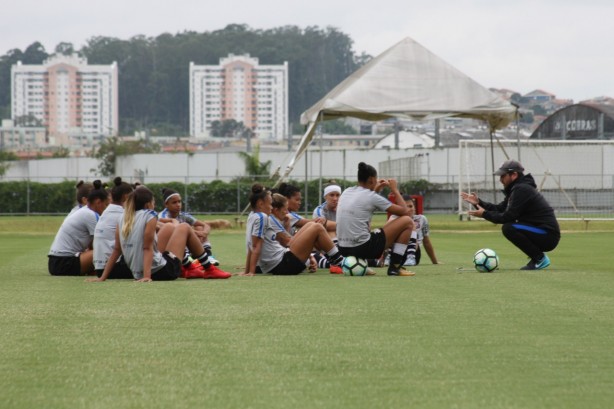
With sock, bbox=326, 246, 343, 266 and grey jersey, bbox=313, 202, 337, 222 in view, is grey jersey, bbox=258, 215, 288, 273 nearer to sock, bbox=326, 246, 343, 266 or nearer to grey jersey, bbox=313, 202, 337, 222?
sock, bbox=326, 246, 343, 266

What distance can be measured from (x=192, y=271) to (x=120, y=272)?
3.25 feet

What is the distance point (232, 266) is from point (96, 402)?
11.8m

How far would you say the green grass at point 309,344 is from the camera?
21.4 feet

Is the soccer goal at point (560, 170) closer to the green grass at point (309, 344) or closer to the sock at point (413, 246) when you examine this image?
the sock at point (413, 246)

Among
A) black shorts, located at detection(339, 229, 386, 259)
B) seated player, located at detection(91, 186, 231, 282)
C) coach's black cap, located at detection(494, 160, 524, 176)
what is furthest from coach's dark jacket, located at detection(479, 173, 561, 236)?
seated player, located at detection(91, 186, 231, 282)

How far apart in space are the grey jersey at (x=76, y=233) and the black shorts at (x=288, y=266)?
2429mm

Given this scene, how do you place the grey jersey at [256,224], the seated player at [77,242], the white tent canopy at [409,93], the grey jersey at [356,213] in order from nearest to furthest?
the grey jersey at [256,224]
the grey jersey at [356,213]
the seated player at [77,242]
the white tent canopy at [409,93]

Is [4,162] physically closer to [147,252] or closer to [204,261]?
[204,261]

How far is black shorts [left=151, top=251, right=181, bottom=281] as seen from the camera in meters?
14.3

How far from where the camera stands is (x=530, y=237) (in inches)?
627

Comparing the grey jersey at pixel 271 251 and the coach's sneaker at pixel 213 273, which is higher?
the grey jersey at pixel 271 251

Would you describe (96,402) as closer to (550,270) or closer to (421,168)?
(550,270)

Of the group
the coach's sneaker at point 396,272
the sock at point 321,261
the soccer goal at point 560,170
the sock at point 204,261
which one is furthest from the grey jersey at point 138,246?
the soccer goal at point 560,170

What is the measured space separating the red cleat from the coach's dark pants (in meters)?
4.18
